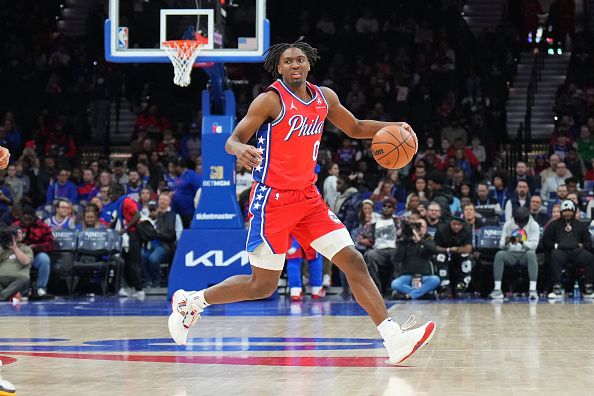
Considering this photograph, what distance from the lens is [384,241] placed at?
49.0 ft

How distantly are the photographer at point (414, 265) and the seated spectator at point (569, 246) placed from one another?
1.67m

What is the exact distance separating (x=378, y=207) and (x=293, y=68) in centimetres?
923

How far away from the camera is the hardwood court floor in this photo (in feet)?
19.0

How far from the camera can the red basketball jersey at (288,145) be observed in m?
6.75

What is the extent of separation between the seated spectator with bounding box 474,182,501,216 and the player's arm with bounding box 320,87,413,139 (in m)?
8.80

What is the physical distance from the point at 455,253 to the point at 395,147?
7884mm

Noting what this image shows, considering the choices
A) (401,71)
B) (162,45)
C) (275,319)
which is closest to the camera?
(275,319)

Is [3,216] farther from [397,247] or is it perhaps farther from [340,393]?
[340,393]

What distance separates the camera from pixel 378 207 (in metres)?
15.9

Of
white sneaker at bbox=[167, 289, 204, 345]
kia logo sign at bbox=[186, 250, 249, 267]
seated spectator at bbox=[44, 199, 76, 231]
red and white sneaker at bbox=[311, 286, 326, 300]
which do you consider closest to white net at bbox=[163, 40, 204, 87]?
kia logo sign at bbox=[186, 250, 249, 267]

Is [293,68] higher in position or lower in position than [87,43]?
lower

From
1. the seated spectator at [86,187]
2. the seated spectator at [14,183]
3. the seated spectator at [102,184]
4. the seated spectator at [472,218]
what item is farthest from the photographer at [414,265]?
the seated spectator at [14,183]

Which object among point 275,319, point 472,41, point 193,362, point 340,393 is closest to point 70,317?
point 275,319

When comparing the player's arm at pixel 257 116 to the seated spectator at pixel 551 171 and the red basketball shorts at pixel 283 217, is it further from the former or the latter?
the seated spectator at pixel 551 171
